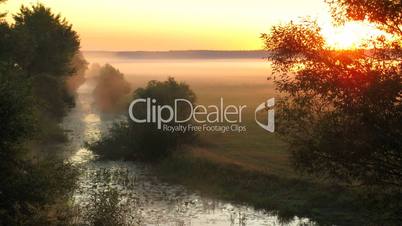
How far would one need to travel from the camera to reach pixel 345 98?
15547 mm

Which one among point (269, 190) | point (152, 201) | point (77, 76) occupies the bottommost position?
point (152, 201)

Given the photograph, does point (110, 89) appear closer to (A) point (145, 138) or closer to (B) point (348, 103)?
(A) point (145, 138)

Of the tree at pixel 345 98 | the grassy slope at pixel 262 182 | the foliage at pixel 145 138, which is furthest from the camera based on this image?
the foliage at pixel 145 138

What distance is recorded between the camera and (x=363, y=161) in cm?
1619

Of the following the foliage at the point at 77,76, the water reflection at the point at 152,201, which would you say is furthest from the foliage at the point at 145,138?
the foliage at the point at 77,76

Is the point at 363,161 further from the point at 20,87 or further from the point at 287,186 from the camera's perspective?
the point at 287,186

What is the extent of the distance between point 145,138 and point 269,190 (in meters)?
15.8

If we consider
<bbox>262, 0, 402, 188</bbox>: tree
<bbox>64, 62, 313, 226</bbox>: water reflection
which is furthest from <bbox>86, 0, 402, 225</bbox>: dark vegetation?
<bbox>64, 62, 313, 226</bbox>: water reflection

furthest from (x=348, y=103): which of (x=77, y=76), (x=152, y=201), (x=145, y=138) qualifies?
(x=77, y=76)

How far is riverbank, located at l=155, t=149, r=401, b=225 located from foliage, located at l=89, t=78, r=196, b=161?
83.8 inches

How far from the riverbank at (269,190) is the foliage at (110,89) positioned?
54537 mm

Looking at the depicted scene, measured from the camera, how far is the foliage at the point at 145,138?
46.6m

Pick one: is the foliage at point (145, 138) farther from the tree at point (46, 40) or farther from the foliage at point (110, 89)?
the foliage at point (110, 89)

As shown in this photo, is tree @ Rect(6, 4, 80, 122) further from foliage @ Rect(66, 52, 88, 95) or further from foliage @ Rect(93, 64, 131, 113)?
foliage @ Rect(93, 64, 131, 113)
